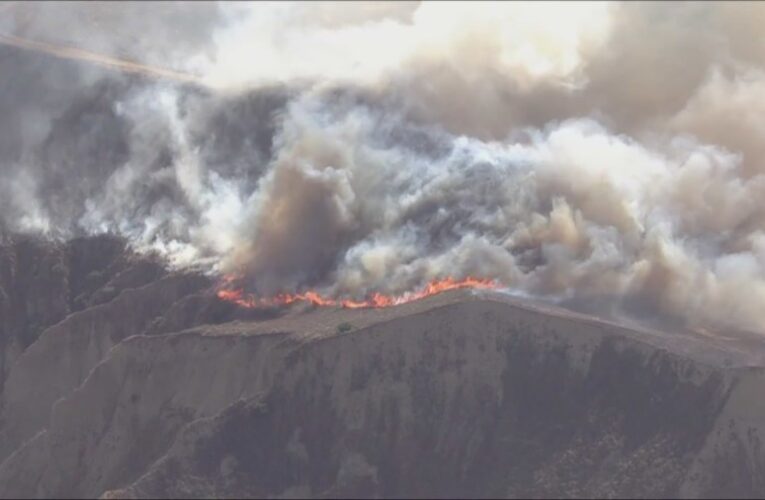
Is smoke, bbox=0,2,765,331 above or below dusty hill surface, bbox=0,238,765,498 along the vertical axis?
above

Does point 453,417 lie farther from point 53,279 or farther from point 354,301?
point 53,279

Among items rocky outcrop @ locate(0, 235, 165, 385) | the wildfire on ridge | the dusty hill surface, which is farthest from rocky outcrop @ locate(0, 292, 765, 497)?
rocky outcrop @ locate(0, 235, 165, 385)

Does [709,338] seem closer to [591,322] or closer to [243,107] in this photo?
[591,322]

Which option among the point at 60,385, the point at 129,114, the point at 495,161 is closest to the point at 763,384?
the point at 495,161

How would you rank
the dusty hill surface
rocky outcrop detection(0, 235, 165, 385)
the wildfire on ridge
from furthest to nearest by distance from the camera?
1. rocky outcrop detection(0, 235, 165, 385)
2. the wildfire on ridge
3. the dusty hill surface

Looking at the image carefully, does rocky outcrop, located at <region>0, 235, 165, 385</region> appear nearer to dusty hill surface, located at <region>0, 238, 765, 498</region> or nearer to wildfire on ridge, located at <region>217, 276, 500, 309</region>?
wildfire on ridge, located at <region>217, 276, 500, 309</region>

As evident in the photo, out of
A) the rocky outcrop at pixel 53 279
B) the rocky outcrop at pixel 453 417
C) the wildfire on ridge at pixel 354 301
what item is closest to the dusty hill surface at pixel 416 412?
the rocky outcrop at pixel 453 417

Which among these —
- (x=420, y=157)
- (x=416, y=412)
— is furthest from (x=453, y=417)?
(x=420, y=157)
